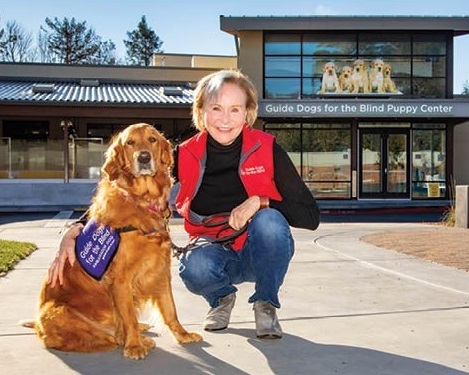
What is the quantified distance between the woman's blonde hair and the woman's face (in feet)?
0.12

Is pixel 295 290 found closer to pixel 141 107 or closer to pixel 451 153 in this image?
pixel 141 107

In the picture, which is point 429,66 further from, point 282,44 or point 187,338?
point 187,338

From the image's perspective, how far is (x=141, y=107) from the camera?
21.8 metres

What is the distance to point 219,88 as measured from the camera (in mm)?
4375

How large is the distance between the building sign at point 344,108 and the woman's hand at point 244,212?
60.5ft

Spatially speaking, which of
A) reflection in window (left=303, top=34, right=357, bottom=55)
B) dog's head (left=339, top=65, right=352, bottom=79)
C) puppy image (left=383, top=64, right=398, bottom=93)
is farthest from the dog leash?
puppy image (left=383, top=64, right=398, bottom=93)

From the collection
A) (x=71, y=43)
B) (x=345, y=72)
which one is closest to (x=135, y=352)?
(x=345, y=72)

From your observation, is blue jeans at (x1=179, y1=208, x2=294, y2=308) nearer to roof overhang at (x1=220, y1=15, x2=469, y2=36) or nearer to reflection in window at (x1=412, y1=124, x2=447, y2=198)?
roof overhang at (x1=220, y1=15, x2=469, y2=36)

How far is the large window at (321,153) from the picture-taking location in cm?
2427

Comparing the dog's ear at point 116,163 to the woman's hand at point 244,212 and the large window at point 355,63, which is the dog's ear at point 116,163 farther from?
the large window at point 355,63

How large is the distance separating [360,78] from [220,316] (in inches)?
828

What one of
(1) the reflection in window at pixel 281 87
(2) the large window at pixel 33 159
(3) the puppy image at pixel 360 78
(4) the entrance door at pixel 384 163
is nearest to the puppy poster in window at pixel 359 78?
(3) the puppy image at pixel 360 78

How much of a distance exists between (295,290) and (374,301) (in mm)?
846

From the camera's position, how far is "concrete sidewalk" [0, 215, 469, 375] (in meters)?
3.71
